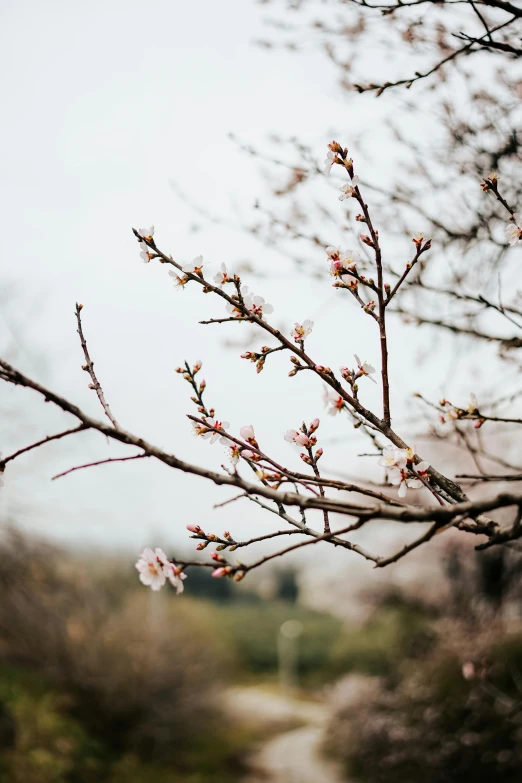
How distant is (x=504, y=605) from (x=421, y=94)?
9.43 metres

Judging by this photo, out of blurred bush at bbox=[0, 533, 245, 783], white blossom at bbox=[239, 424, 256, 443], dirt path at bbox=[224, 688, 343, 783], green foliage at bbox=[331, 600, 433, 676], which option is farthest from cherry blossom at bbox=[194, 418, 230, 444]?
dirt path at bbox=[224, 688, 343, 783]

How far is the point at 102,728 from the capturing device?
927cm

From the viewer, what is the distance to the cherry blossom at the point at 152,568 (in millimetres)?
1285

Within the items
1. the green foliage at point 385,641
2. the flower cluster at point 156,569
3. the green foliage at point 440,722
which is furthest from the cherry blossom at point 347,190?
the green foliage at point 385,641

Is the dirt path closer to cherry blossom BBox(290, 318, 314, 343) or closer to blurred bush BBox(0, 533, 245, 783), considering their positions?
blurred bush BBox(0, 533, 245, 783)

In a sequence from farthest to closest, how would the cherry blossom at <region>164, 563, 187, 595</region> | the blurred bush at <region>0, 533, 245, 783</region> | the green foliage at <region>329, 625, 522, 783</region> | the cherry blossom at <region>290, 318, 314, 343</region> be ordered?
the blurred bush at <region>0, 533, 245, 783</region>, the green foliage at <region>329, 625, 522, 783</region>, the cherry blossom at <region>290, 318, 314, 343</region>, the cherry blossom at <region>164, 563, 187, 595</region>

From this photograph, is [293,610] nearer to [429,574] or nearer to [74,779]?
[429,574]

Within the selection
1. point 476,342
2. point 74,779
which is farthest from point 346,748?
point 476,342

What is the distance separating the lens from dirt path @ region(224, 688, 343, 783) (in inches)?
396

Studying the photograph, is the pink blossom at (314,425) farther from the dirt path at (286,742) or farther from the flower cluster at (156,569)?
the dirt path at (286,742)

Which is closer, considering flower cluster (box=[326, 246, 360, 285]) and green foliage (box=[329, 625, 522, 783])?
flower cluster (box=[326, 246, 360, 285])

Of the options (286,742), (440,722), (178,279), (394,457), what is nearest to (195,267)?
(178,279)

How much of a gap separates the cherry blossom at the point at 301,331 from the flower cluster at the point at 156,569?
0.65 m

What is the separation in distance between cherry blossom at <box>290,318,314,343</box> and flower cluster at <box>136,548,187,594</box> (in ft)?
2.14
